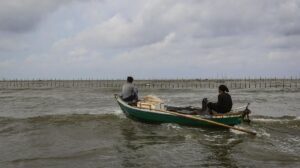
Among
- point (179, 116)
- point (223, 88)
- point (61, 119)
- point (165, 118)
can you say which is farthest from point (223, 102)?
point (61, 119)

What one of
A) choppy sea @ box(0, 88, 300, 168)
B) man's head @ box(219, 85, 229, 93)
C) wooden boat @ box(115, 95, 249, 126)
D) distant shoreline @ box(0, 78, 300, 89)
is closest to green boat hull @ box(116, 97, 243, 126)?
wooden boat @ box(115, 95, 249, 126)

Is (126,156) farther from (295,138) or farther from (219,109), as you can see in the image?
(295,138)

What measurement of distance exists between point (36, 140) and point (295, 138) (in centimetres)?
923

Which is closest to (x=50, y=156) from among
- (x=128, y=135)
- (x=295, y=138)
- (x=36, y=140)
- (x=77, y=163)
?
(x=77, y=163)

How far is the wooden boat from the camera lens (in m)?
13.8

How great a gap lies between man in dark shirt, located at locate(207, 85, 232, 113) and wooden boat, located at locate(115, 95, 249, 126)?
0.92 ft

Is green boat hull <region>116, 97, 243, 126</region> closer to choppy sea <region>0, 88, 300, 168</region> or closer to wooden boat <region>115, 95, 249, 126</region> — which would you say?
wooden boat <region>115, 95, 249, 126</region>

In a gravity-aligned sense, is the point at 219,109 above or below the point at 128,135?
above

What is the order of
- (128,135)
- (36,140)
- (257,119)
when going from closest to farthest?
(36,140) < (128,135) < (257,119)

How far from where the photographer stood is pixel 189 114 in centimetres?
1488

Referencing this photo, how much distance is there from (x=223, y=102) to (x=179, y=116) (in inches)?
75.2

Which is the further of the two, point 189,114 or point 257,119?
point 257,119

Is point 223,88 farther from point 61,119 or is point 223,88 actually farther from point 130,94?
point 61,119

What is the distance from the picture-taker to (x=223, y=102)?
1377 centimetres
